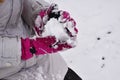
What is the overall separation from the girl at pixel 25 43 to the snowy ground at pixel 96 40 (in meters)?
0.81

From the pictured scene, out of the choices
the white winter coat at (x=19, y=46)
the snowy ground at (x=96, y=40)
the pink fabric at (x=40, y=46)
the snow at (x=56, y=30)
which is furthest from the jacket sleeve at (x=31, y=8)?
the snowy ground at (x=96, y=40)

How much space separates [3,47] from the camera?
4.27 feet

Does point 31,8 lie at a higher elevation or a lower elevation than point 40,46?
higher

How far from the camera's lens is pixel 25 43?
1348 millimetres

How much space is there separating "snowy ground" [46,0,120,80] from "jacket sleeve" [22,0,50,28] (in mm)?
927

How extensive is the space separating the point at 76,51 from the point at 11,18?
3.86ft

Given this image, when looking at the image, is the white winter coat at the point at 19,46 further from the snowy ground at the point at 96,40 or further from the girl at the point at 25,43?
the snowy ground at the point at 96,40

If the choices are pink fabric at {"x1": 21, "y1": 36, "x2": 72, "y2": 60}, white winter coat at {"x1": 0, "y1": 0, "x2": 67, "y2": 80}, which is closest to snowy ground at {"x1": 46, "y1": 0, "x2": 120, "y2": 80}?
white winter coat at {"x1": 0, "y1": 0, "x2": 67, "y2": 80}

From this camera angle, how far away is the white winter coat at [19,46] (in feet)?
4.32

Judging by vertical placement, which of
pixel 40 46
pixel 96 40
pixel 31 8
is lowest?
pixel 96 40

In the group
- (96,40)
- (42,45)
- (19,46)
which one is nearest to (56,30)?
(42,45)

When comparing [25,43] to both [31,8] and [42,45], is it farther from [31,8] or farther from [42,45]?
[31,8]

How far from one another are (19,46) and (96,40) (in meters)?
1.48

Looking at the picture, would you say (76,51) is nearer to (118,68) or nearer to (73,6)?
(118,68)
